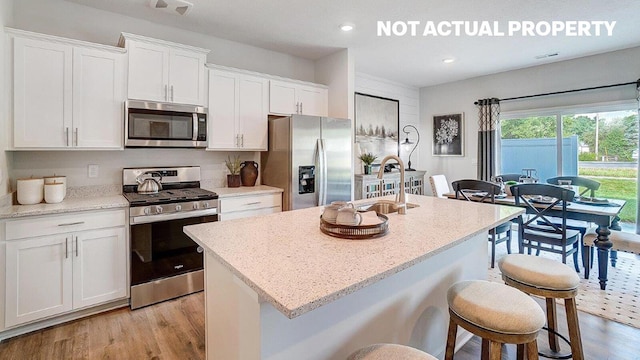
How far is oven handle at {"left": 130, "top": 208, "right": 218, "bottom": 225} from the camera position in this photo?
8.57 ft

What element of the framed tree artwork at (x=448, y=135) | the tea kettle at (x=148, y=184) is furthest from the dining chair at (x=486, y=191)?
the tea kettle at (x=148, y=184)

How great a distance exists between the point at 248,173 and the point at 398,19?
2.34 metres

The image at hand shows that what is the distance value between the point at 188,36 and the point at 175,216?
2.04m

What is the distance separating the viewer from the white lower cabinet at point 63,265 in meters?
2.21

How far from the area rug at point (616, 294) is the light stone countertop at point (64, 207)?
3.63 metres

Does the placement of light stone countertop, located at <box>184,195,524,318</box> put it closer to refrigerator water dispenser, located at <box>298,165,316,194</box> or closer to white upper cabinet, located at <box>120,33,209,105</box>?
refrigerator water dispenser, located at <box>298,165,316,194</box>

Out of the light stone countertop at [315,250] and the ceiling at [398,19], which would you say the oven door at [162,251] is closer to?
the light stone countertop at [315,250]

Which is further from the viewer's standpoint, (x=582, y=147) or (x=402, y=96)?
(x=402, y=96)

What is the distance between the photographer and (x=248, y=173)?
382 centimetres

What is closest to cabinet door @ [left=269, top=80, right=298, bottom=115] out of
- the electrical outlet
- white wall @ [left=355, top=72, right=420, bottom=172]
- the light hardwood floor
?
white wall @ [left=355, top=72, right=420, bottom=172]

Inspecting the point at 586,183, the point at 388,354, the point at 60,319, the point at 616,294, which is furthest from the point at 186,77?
the point at 586,183

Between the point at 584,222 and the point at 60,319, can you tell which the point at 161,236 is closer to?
the point at 60,319

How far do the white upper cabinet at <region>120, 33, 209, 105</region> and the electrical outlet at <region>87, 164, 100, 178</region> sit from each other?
764mm

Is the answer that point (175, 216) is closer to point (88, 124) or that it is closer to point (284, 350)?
point (88, 124)
